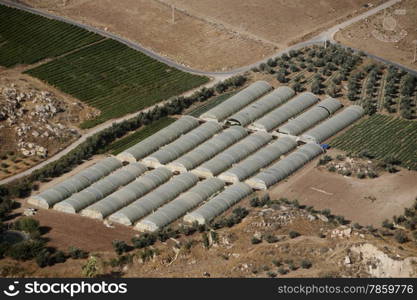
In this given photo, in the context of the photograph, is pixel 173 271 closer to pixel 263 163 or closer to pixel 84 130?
pixel 263 163

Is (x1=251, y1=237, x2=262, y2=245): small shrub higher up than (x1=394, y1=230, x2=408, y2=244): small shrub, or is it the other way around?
(x1=251, y1=237, x2=262, y2=245): small shrub

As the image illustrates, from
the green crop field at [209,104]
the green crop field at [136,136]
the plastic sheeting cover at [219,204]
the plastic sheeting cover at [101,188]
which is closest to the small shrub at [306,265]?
the plastic sheeting cover at [219,204]

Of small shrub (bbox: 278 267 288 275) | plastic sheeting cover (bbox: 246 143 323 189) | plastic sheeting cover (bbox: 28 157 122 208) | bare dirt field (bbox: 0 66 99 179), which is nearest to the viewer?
small shrub (bbox: 278 267 288 275)

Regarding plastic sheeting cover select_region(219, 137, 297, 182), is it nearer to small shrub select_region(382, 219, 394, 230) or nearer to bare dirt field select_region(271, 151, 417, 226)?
bare dirt field select_region(271, 151, 417, 226)

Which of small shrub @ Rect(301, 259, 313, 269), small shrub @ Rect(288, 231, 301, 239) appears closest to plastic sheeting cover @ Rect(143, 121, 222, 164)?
small shrub @ Rect(288, 231, 301, 239)

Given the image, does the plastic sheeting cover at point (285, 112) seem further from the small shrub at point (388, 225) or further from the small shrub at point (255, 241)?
the small shrub at point (255, 241)

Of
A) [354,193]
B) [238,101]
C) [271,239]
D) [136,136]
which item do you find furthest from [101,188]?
[354,193]
